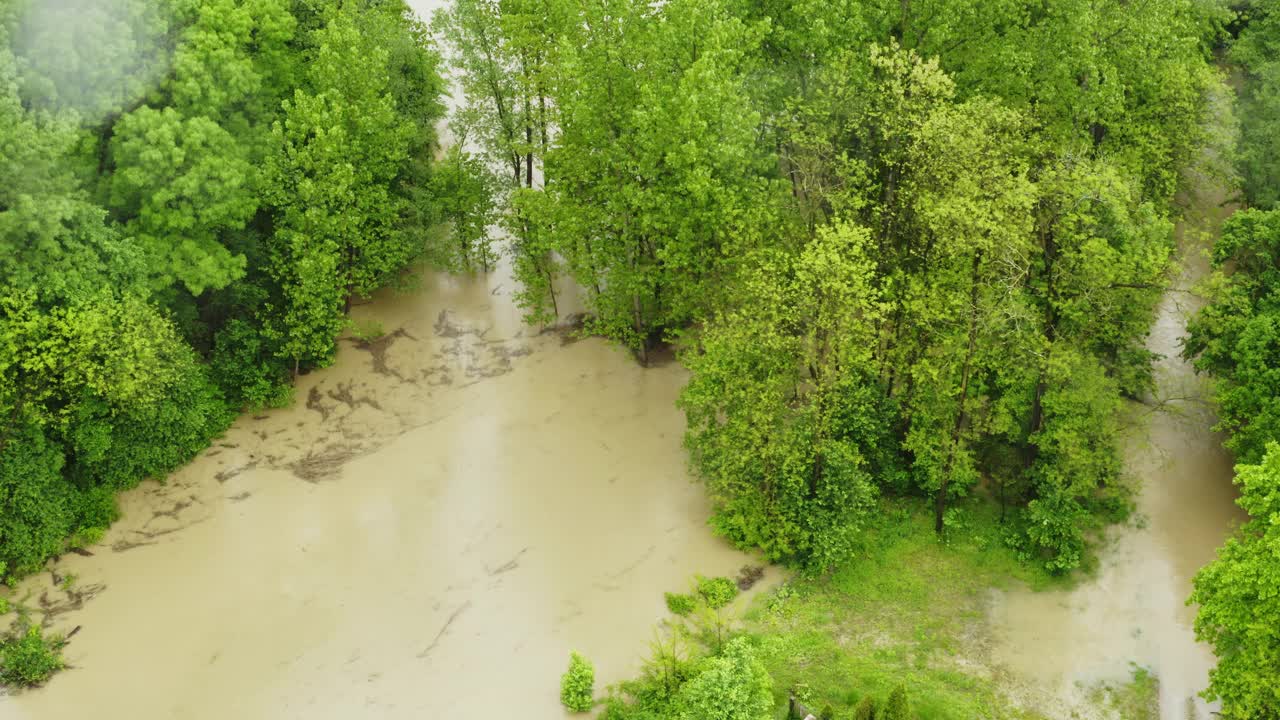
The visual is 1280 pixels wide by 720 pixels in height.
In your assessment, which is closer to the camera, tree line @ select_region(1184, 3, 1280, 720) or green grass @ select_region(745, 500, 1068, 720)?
tree line @ select_region(1184, 3, 1280, 720)

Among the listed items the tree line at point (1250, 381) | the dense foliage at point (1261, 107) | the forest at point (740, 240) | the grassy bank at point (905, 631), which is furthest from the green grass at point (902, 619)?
the dense foliage at point (1261, 107)

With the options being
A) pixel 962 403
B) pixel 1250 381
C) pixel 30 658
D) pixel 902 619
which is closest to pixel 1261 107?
pixel 1250 381

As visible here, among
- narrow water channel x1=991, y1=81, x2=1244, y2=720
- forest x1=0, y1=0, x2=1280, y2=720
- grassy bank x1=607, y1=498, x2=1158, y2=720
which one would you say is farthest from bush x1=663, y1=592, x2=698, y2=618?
narrow water channel x1=991, y1=81, x2=1244, y2=720

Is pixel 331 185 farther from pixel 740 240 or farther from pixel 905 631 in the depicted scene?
pixel 905 631

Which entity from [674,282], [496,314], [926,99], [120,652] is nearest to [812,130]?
[926,99]

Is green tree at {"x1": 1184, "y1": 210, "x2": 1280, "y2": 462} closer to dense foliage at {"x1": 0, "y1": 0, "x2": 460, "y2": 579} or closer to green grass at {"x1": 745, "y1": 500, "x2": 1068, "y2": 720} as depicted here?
green grass at {"x1": 745, "y1": 500, "x2": 1068, "y2": 720}

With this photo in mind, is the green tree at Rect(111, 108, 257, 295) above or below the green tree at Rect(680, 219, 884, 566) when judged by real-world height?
above
